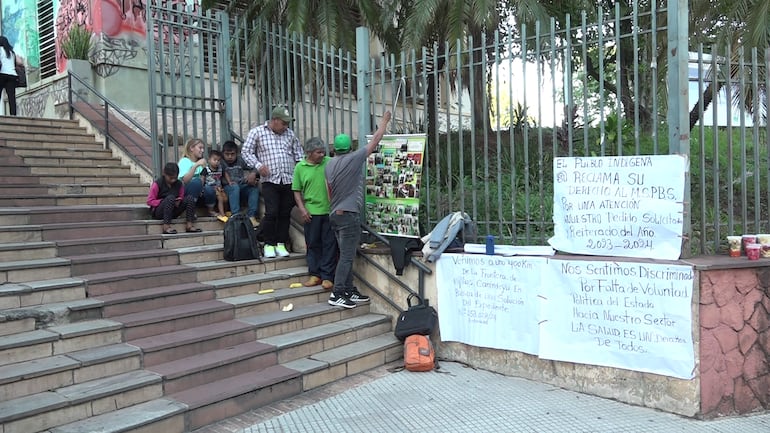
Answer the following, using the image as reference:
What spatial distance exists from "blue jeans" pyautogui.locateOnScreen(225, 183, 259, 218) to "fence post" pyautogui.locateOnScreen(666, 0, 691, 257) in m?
4.61

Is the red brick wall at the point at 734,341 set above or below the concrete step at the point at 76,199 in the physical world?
below

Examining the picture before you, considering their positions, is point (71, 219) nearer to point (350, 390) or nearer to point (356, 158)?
point (356, 158)

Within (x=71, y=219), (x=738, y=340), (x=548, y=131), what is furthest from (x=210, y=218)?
(x=548, y=131)

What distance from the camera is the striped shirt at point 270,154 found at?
21.1ft

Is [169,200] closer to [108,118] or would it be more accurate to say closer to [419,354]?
[419,354]

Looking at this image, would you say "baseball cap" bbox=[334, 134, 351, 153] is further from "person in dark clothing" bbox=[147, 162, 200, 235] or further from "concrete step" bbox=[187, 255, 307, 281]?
"person in dark clothing" bbox=[147, 162, 200, 235]

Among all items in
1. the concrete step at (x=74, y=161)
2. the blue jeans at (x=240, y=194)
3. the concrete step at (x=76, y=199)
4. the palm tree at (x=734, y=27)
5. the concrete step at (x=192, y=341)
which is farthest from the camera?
the concrete step at (x=74, y=161)

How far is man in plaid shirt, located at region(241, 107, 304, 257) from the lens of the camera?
6.45m

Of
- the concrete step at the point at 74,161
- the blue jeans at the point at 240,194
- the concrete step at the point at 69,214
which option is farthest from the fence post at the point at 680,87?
the concrete step at the point at 74,161

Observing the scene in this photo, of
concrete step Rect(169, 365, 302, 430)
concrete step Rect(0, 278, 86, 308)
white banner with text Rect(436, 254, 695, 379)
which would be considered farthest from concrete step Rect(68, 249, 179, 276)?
white banner with text Rect(436, 254, 695, 379)

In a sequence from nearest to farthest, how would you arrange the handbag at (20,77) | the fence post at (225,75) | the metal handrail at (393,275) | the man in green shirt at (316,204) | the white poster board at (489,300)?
the white poster board at (489,300) < the metal handrail at (393,275) < the man in green shirt at (316,204) < the fence post at (225,75) < the handbag at (20,77)

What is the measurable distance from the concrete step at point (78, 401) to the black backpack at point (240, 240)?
2.01 m

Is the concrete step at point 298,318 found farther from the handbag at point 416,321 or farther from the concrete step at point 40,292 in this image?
the concrete step at point 40,292

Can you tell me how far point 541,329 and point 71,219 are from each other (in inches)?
193
